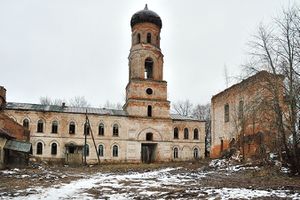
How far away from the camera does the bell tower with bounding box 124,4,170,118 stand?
129 feet

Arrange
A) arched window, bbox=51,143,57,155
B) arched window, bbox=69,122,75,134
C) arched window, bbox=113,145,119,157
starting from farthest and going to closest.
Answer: arched window, bbox=113,145,119,157, arched window, bbox=69,122,75,134, arched window, bbox=51,143,57,155

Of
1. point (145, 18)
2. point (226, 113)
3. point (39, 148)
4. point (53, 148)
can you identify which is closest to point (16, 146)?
point (39, 148)

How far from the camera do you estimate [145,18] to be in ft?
134

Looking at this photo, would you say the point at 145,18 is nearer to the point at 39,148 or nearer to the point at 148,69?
the point at 148,69

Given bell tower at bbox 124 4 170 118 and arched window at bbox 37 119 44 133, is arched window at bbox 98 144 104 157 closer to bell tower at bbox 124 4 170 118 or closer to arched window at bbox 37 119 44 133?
bell tower at bbox 124 4 170 118

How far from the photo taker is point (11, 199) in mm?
10086

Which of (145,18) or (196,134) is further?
(196,134)

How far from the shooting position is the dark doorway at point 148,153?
131 ft

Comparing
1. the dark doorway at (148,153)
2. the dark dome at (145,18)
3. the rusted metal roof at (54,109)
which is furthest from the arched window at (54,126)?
the dark dome at (145,18)

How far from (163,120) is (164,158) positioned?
4.18 metres

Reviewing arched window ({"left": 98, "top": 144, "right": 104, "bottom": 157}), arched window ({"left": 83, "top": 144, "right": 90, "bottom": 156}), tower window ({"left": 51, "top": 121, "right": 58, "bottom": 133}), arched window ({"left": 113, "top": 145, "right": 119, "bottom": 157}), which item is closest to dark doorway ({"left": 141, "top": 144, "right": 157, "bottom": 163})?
arched window ({"left": 113, "top": 145, "right": 119, "bottom": 157})

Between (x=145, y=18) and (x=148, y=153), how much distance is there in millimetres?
15342

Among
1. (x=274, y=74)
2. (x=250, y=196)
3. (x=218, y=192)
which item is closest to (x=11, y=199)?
(x=218, y=192)

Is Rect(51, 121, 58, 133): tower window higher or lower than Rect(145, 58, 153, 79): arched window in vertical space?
lower
